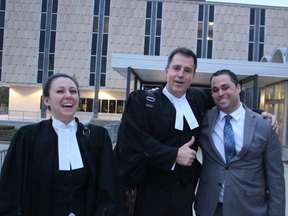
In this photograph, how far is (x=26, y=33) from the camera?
99.0ft

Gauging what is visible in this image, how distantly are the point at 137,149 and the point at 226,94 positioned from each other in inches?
45.0

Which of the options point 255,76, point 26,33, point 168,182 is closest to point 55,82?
point 168,182

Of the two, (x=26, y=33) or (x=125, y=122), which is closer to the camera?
(x=125, y=122)

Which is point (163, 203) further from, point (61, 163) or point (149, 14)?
point (149, 14)

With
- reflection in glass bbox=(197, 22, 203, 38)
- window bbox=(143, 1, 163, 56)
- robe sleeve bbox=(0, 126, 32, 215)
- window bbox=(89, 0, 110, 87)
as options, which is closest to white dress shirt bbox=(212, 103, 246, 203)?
robe sleeve bbox=(0, 126, 32, 215)

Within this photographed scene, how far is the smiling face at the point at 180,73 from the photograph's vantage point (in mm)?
2422

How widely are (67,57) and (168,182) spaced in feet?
100

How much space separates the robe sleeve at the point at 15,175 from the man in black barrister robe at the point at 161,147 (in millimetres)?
892

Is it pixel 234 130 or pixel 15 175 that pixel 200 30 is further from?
pixel 15 175

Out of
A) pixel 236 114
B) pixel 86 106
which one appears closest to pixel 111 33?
pixel 86 106

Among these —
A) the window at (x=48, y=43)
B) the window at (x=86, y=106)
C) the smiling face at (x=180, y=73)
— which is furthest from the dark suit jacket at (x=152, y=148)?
the window at (x=48, y=43)

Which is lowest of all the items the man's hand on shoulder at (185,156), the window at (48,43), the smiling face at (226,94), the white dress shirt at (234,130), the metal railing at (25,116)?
the metal railing at (25,116)

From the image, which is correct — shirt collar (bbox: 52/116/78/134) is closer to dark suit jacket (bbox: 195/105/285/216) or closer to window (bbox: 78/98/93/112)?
dark suit jacket (bbox: 195/105/285/216)

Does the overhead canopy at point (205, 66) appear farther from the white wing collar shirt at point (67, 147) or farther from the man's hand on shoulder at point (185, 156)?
the white wing collar shirt at point (67, 147)
